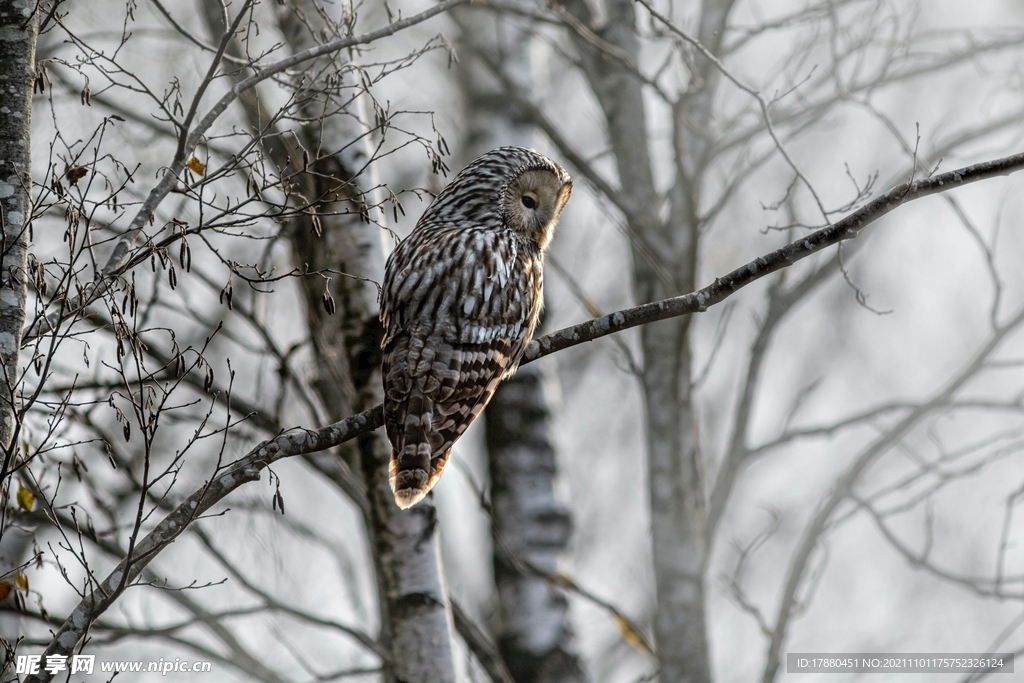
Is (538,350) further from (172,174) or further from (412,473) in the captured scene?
(172,174)

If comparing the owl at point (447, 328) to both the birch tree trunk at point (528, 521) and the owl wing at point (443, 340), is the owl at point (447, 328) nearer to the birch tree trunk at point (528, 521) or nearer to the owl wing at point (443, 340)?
the owl wing at point (443, 340)

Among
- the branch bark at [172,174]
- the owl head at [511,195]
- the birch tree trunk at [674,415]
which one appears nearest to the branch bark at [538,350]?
the branch bark at [172,174]

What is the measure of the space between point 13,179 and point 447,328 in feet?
5.36

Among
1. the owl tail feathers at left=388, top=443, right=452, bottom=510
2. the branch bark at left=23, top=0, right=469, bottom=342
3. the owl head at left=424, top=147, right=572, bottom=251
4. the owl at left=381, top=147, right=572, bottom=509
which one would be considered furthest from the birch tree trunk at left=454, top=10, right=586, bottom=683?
the branch bark at left=23, top=0, right=469, bottom=342

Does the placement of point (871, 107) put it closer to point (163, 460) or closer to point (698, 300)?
point (698, 300)

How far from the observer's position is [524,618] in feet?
23.2

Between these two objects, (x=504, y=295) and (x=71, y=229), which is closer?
(x=71, y=229)

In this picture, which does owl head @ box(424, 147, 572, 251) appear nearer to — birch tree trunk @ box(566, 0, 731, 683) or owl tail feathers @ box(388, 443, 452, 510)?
birch tree trunk @ box(566, 0, 731, 683)

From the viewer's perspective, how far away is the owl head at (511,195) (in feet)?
15.9

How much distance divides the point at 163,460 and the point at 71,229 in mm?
6400

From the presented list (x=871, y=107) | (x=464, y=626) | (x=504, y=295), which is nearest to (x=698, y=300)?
(x=504, y=295)

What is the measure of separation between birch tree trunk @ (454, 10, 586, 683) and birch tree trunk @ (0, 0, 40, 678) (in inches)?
153

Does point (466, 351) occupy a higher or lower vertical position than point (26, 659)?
higher

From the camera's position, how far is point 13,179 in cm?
302
